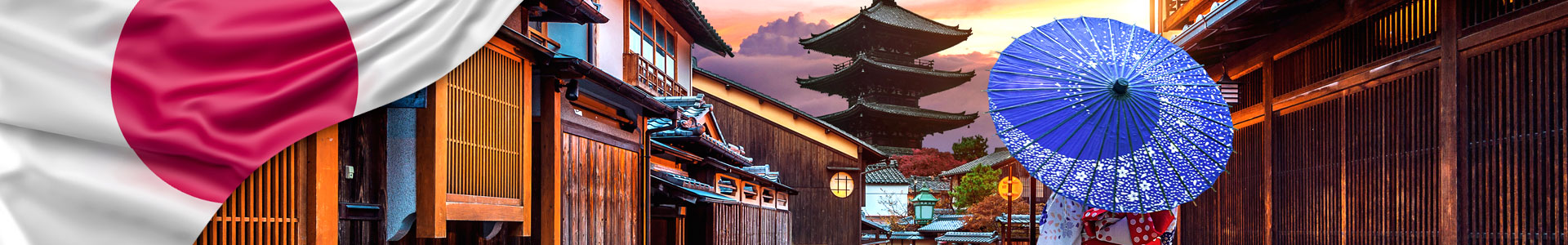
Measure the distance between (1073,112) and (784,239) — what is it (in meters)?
18.3

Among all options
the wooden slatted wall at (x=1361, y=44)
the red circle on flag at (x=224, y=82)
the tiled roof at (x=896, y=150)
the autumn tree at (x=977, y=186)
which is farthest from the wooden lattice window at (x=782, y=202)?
the tiled roof at (x=896, y=150)

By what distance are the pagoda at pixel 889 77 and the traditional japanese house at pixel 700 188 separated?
26755 mm

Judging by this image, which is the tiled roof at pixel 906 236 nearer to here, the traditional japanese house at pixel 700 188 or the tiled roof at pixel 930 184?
the tiled roof at pixel 930 184

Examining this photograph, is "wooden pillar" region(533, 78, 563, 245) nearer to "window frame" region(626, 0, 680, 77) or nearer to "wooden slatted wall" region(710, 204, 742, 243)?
"window frame" region(626, 0, 680, 77)

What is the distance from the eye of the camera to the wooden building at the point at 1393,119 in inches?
231

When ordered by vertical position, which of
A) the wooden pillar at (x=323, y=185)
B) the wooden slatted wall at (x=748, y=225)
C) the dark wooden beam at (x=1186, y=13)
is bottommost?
the wooden slatted wall at (x=748, y=225)

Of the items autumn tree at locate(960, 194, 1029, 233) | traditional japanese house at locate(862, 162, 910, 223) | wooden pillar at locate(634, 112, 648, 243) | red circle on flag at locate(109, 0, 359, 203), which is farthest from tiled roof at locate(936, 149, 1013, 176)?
red circle on flag at locate(109, 0, 359, 203)

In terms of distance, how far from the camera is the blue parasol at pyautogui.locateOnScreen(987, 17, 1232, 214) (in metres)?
5.69

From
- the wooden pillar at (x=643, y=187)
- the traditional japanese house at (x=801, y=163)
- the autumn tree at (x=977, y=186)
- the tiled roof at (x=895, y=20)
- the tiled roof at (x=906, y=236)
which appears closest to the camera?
the wooden pillar at (x=643, y=187)

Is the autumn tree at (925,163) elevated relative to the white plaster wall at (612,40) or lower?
lower

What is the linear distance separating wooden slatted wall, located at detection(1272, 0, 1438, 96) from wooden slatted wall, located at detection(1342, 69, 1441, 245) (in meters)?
0.24

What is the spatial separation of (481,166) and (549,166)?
67.1 inches

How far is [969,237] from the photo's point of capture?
42719 millimetres

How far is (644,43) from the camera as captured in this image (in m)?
16.4
